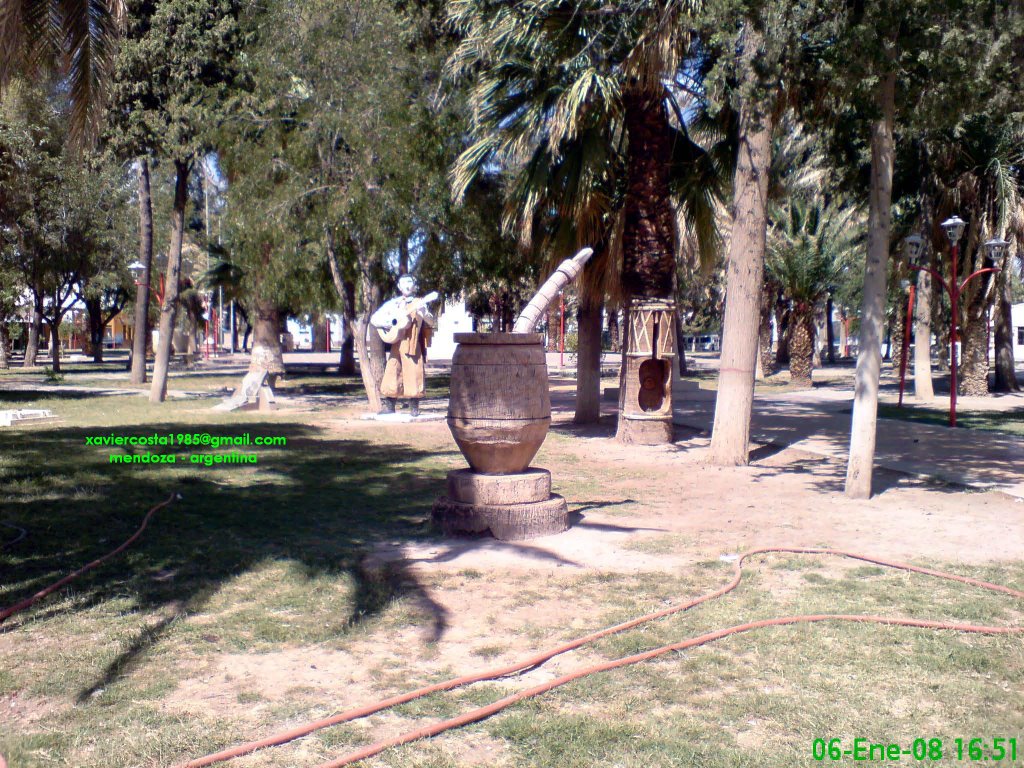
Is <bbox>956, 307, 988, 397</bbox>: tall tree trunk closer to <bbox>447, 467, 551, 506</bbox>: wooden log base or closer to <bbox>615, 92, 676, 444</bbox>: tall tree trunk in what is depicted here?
<bbox>615, 92, 676, 444</bbox>: tall tree trunk

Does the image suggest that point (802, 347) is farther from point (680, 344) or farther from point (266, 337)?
point (266, 337)

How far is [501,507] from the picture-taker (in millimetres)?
6762

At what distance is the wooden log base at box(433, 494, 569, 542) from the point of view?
22.1 ft

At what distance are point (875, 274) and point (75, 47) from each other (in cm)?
754

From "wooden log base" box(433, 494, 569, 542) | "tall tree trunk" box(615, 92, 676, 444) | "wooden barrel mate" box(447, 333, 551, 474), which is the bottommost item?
"wooden log base" box(433, 494, 569, 542)

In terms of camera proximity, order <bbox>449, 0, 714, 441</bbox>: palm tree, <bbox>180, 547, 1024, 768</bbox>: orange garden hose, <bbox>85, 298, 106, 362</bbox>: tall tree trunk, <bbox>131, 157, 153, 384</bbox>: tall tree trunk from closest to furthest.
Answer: <bbox>180, 547, 1024, 768</bbox>: orange garden hose
<bbox>449, 0, 714, 441</bbox>: palm tree
<bbox>131, 157, 153, 384</bbox>: tall tree trunk
<bbox>85, 298, 106, 362</bbox>: tall tree trunk

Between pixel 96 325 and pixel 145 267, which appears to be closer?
pixel 145 267

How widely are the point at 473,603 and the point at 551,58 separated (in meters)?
8.43

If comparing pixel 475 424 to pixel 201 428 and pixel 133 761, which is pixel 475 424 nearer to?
pixel 133 761

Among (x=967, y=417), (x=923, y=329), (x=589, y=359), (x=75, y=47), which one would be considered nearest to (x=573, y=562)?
(x=75, y=47)

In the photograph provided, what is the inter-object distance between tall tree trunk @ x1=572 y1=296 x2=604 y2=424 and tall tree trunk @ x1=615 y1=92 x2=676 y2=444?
120 centimetres

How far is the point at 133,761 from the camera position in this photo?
334 centimetres

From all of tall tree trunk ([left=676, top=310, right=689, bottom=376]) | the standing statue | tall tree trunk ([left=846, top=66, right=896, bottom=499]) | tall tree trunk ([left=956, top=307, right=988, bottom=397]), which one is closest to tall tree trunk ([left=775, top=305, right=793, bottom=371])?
tall tree trunk ([left=676, top=310, right=689, bottom=376])

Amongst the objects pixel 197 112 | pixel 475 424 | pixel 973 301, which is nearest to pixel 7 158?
pixel 197 112
